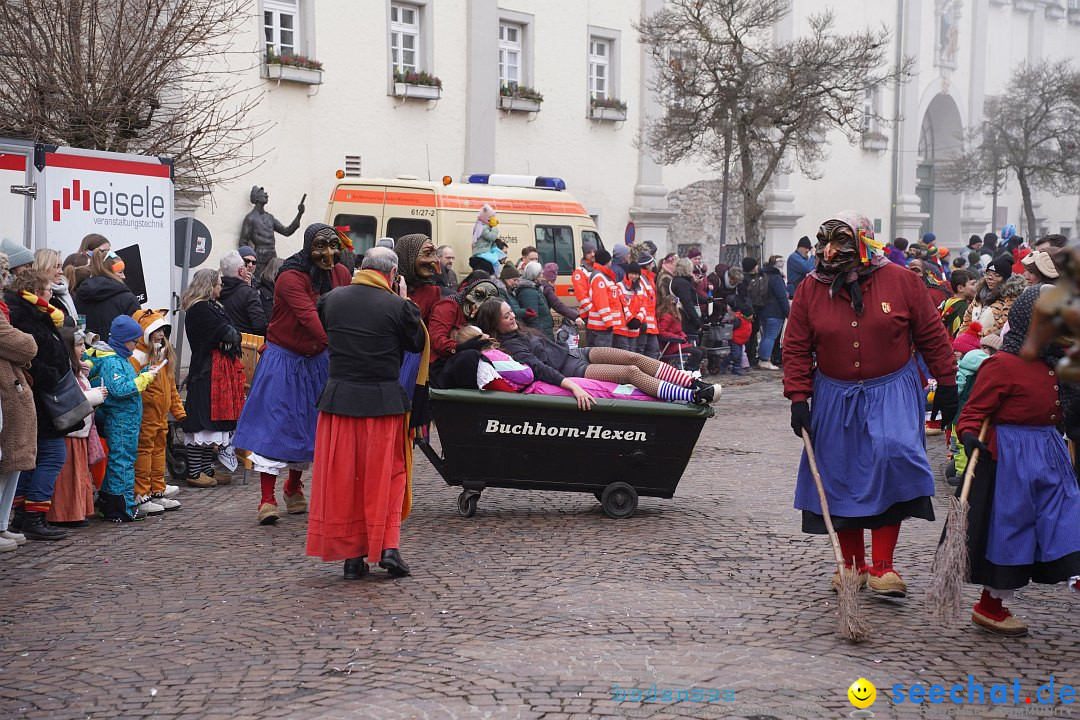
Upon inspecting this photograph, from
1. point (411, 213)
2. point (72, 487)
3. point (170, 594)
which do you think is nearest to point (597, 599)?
point (170, 594)

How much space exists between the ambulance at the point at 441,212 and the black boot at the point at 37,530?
26.6 feet

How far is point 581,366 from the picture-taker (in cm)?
957

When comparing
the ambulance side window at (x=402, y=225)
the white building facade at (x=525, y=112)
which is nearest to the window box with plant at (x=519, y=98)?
the white building facade at (x=525, y=112)

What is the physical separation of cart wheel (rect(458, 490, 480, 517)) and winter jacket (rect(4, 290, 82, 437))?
8.61ft

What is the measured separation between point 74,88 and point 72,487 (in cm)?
624

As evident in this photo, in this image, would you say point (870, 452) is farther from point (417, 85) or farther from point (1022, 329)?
point (417, 85)

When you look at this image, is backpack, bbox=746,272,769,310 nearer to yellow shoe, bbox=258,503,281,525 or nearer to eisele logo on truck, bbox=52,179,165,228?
eisele logo on truck, bbox=52,179,165,228

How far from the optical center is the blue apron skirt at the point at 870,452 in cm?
680

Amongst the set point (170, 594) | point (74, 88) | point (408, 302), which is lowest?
point (170, 594)

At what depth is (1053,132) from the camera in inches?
1478

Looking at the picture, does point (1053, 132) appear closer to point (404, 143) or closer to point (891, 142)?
point (891, 142)

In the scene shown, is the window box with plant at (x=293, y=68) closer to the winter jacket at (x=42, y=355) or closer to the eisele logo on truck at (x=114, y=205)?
→ the eisele logo on truck at (x=114, y=205)

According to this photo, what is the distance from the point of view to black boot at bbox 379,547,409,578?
755 cm

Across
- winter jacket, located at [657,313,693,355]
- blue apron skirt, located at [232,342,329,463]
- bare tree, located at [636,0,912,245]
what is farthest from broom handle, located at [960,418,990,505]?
bare tree, located at [636,0,912,245]
